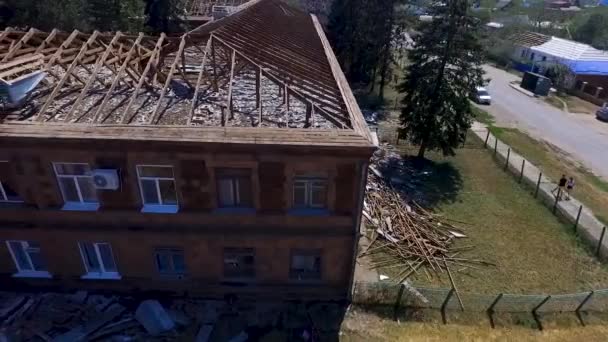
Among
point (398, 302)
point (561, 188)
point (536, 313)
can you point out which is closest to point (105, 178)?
point (398, 302)

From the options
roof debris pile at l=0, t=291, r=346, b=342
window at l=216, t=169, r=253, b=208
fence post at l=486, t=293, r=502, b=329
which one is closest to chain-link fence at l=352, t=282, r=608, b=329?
fence post at l=486, t=293, r=502, b=329

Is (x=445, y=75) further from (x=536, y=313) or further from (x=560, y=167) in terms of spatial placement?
(x=536, y=313)

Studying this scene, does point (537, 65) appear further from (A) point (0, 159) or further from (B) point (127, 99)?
(A) point (0, 159)

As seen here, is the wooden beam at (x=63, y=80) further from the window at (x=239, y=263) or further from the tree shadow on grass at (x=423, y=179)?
the tree shadow on grass at (x=423, y=179)

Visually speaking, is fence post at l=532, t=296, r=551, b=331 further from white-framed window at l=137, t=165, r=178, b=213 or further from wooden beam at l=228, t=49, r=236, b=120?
white-framed window at l=137, t=165, r=178, b=213

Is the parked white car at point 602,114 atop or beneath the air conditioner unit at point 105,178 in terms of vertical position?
beneath

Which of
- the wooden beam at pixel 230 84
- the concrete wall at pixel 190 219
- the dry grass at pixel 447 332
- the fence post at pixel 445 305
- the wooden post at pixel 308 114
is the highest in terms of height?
the wooden beam at pixel 230 84

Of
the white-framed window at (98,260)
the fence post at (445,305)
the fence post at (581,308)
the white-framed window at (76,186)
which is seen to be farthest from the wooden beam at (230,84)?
the fence post at (581,308)
